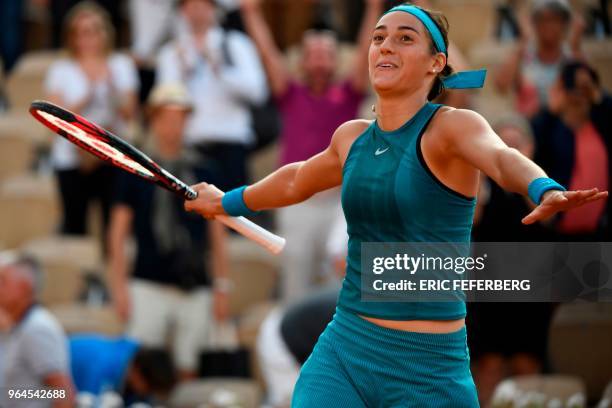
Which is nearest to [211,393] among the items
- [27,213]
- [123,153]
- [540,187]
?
[27,213]

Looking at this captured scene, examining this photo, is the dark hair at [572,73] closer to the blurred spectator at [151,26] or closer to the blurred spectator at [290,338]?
the blurred spectator at [290,338]

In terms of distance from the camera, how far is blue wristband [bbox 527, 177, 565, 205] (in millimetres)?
3631

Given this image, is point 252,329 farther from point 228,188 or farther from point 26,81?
point 26,81

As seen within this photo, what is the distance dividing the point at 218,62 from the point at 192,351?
213 cm

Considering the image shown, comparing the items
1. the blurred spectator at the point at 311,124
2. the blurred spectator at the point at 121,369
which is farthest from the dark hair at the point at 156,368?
the blurred spectator at the point at 311,124

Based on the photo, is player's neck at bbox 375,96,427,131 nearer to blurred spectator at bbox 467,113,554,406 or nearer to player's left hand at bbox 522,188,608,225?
player's left hand at bbox 522,188,608,225

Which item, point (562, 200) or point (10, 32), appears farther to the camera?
point (10, 32)

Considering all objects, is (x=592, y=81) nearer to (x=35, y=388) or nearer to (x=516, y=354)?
(x=516, y=354)

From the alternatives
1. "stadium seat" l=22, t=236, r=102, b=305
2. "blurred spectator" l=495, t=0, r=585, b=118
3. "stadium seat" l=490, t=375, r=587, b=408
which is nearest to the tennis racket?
"stadium seat" l=490, t=375, r=587, b=408

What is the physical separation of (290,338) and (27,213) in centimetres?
356

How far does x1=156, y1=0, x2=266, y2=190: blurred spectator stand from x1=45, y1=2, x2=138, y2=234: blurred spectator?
461mm

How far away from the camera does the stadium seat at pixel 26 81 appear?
11023 mm

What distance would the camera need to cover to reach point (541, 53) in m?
8.52

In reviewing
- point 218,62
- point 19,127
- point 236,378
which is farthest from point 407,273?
point 19,127
